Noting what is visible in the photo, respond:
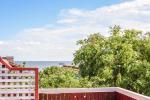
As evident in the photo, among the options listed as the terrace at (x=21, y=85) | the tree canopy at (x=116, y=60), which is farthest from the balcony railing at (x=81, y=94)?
the tree canopy at (x=116, y=60)

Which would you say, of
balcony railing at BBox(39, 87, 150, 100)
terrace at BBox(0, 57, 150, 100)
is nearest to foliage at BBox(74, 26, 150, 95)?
balcony railing at BBox(39, 87, 150, 100)

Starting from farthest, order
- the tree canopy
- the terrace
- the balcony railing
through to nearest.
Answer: the tree canopy
the balcony railing
the terrace

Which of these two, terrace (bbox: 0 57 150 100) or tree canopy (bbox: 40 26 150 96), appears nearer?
terrace (bbox: 0 57 150 100)

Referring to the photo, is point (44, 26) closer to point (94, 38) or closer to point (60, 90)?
point (94, 38)

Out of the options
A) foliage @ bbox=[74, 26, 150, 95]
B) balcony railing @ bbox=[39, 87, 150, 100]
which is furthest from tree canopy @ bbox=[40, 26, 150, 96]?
balcony railing @ bbox=[39, 87, 150, 100]

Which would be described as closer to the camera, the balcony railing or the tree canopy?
the balcony railing

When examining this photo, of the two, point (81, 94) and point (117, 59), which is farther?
point (117, 59)

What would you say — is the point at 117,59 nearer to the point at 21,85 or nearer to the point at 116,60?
the point at 116,60

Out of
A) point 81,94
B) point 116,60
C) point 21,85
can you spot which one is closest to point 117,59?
point 116,60

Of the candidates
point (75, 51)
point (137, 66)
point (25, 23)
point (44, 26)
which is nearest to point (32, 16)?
point (25, 23)

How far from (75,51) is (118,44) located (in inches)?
85.6

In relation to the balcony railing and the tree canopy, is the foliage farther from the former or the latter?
the balcony railing

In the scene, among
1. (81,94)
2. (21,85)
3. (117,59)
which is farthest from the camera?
(117,59)

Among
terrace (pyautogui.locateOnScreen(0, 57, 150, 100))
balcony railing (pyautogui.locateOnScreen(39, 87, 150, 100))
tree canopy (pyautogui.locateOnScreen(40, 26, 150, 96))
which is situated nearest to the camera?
terrace (pyautogui.locateOnScreen(0, 57, 150, 100))
